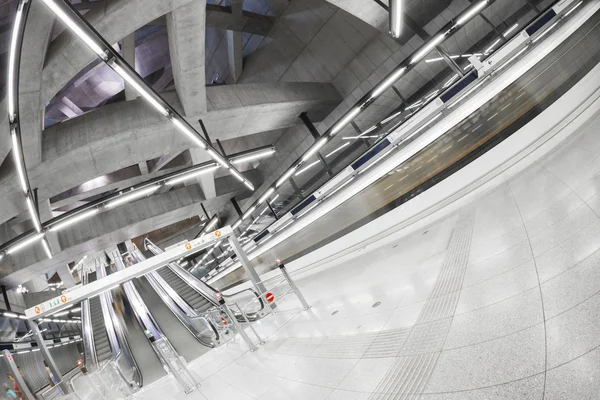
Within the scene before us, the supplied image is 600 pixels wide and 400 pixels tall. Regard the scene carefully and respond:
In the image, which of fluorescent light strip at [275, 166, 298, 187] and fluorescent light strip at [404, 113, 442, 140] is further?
fluorescent light strip at [275, 166, 298, 187]

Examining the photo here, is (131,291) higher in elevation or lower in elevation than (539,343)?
higher

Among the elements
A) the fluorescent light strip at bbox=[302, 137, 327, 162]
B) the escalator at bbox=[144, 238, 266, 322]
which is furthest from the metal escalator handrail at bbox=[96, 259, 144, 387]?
the fluorescent light strip at bbox=[302, 137, 327, 162]

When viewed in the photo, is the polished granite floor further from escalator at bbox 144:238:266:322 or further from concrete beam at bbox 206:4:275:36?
concrete beam at bbox 206:4:275:36

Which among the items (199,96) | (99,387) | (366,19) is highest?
(199,96)

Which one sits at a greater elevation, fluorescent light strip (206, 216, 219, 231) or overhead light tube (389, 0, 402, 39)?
fluorescent light strip (206, 216, 219, 231)

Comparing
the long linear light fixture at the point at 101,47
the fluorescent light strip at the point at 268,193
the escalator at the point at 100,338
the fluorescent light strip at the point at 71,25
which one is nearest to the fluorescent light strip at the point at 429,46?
the long linear light fixture at the point at 101,47

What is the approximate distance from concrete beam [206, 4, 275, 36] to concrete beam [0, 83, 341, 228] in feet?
7.50

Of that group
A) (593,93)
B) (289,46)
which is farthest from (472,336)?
(289,46)

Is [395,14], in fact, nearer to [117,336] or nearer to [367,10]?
[367,10]

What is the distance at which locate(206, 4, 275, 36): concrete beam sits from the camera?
9656 mm

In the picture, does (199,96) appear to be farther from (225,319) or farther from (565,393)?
(565,393)

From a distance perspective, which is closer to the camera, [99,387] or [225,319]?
[99,387]

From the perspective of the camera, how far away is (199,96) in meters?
7.96

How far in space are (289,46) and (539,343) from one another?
12.0 meters
